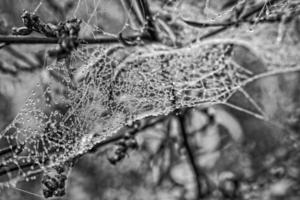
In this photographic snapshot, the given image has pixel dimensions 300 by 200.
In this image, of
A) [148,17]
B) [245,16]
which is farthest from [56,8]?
[245,16]

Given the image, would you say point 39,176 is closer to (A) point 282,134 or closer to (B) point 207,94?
(B) point 207,94

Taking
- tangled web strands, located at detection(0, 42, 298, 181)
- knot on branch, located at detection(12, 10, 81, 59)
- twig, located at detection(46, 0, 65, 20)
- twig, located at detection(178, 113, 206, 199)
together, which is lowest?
twig, located at detection(178, 113, 206, 199)

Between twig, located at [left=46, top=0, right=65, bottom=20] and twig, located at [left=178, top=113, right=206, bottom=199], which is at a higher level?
twig, located at [left=46, top=0, right=65, bottom=20]

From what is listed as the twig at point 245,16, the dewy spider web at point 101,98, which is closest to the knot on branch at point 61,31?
the dewy spider web at point 101,98

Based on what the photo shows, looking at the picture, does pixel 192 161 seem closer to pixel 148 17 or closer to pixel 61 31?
pixel 148 17

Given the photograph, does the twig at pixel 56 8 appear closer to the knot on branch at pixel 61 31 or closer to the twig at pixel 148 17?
the twig at pixel 148 17

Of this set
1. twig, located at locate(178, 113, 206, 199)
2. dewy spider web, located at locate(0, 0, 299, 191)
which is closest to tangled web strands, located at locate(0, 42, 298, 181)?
dewy spider web, located at locate(0, 0, 299, 191)

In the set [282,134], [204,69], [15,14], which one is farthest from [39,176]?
[282,134]

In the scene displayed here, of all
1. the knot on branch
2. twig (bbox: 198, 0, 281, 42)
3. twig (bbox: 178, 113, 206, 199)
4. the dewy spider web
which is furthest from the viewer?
twig (bbox: 178, 113, 206, 199)

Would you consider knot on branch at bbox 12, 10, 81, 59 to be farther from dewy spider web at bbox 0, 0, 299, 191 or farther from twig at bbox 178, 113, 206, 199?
twig at bbox 178, 113, 206, 199
